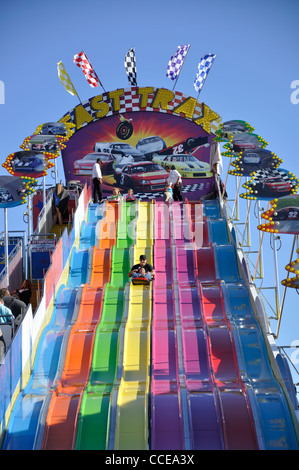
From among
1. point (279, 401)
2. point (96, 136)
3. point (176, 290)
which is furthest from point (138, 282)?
point (96, 136)

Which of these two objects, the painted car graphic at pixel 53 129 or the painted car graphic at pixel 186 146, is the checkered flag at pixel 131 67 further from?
Answer: the painted car graphic at pixel 53 129

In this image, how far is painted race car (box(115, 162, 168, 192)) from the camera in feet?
82.0

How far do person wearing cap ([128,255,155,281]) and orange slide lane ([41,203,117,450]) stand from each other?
26.8 inches

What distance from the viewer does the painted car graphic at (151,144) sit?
2552 cm

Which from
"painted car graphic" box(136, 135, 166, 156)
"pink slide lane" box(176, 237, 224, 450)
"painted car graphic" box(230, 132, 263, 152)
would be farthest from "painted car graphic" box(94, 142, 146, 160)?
"pink slide lane" box(176, 237, 224, 450)

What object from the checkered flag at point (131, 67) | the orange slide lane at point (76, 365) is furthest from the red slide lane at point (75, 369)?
the checkered flag at point (131, 67)

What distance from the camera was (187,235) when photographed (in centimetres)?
1733

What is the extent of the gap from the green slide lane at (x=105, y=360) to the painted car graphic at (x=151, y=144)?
8.32 meters

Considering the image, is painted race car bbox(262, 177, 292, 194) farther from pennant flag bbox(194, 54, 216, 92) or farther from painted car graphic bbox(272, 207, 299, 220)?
pennant flag bbox(194, 54, 216, 92)

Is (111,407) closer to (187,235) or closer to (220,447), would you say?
(220,447)

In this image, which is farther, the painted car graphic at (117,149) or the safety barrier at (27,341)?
the painted car graphic at (117,149)

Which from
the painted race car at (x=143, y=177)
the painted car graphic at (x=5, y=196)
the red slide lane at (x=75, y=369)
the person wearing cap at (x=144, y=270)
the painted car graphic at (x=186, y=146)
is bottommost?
the red slide lane at (x=75, y=369)

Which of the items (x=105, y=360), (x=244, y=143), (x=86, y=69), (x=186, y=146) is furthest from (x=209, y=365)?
(x=86, y=69)
